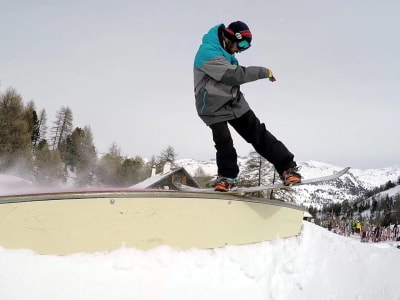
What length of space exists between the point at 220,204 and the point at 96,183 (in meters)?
53.8

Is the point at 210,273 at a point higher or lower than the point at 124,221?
lower

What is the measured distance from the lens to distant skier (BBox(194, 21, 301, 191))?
346 centimetres

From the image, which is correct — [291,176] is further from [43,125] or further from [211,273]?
[43,125]

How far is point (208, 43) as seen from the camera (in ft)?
11.8

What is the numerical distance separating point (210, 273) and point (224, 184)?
115 centimetres

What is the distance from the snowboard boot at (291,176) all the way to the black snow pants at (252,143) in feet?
0.16

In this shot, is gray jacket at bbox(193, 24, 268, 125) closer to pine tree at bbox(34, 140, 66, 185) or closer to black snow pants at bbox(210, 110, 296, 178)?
black snow pants at bbox(210, 110, 296, 178)

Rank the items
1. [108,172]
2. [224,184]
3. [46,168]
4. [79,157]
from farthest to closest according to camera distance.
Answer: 1. [108,172]
2. [79,157]
3. [46,168]
4. [224,184]

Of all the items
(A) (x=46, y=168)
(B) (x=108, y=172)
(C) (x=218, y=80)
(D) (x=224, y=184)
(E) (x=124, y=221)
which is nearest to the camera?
(E) (x=124, y=221)

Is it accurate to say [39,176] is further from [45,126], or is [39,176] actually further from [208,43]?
[208,43]

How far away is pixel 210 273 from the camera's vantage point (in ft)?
9.57

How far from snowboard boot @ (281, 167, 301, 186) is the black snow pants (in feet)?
0.16

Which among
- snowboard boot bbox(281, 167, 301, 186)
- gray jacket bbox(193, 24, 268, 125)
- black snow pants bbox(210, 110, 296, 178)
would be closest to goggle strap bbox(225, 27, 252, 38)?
gray jacket bbox(193, 24, 268, 125)

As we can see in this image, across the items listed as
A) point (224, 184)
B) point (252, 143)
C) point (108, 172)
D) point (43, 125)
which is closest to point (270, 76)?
point (252, 143)
